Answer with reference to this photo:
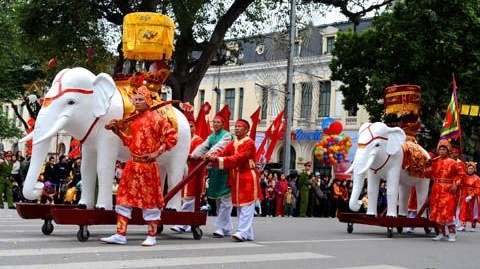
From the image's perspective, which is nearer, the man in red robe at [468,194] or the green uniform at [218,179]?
the green uniform at [218,179]

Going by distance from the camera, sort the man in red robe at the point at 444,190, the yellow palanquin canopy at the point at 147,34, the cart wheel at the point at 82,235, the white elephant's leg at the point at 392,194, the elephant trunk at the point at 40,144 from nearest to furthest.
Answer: the elephant trunk at the point at 40,144 < the cart wheel at the point at 82,235 < the yellow palanquin canopy at the point at 147,34 < the man in red robe at the point at 444,190 < the white elephant's leg at the point at 392,194

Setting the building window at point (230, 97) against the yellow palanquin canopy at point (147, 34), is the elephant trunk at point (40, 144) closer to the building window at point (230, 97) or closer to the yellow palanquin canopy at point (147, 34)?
the yellow palanquin canopy at point (147, 34)

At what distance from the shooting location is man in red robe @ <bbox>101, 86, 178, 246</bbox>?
352 inches

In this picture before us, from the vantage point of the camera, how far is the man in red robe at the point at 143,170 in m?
8.95

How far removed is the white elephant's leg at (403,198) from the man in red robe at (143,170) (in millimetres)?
6668

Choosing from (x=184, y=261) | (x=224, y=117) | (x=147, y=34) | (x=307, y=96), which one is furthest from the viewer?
(x=307, y=96)

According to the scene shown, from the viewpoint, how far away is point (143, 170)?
9008 millimetres

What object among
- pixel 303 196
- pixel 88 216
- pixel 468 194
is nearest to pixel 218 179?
pixel 88 216

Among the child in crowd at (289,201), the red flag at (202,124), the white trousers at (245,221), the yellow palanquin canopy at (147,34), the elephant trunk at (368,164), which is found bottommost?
the child in crowd at (289,201)

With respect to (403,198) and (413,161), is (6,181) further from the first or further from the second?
(413,161)

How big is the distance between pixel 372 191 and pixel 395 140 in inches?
40.6

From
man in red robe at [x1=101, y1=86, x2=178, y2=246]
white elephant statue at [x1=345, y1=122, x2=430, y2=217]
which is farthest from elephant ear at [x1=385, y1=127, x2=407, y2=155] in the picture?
man in red robe at [x1=101, y1=86, x2=178, y2=246]

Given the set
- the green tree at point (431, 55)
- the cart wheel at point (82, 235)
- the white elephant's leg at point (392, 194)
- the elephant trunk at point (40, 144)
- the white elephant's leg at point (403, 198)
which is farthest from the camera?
the green tree at point (431, 55)

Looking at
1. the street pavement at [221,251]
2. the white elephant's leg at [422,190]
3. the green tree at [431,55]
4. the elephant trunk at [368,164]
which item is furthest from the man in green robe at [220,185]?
the green tree at [431,55]
